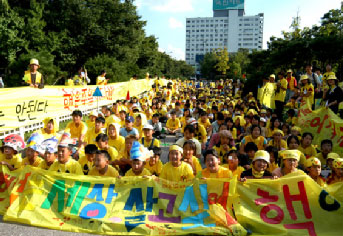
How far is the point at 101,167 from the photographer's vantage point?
4.64 m

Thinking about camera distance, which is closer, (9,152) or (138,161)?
(138,161)

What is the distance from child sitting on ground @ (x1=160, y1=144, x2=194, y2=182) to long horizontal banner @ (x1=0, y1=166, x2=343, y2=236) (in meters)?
0.33

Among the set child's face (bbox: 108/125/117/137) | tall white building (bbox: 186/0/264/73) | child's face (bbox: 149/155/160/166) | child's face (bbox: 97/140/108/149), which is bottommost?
child's face (bbox: 149/155/160/166)

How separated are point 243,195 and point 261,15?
161535mm

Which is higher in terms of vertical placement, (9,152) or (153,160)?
(9,152)

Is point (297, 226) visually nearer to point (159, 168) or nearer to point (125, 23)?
point (159, 168)

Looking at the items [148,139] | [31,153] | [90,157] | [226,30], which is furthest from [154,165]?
[226,30]

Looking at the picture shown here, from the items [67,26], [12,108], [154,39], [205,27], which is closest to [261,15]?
[205,27]

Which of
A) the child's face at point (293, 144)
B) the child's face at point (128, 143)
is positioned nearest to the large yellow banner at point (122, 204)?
the child's face at point (128, 143)

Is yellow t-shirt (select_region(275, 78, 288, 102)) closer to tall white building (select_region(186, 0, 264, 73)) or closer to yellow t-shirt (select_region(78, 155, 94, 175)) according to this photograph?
yellow t-shirt (select_region(78, 155, 94, 175))

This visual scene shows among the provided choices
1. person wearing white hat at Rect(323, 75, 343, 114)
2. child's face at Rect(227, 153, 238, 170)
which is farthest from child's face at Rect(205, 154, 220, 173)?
person wearing white hat at Rect(323, 75, 343, 114)

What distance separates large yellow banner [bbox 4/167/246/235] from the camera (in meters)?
3.89

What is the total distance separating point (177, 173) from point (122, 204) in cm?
99

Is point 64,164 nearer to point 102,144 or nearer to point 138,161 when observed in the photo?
point 102,144
